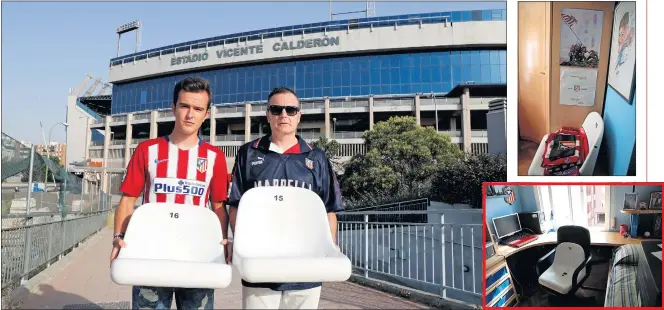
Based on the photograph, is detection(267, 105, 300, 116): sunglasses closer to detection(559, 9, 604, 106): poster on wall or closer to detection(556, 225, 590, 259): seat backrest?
detection(556, 225, 590, 259): seat backrest

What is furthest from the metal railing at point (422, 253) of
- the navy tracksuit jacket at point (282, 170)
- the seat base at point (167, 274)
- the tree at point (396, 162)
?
the tree at point (396, 162)

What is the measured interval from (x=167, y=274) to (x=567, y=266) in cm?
276

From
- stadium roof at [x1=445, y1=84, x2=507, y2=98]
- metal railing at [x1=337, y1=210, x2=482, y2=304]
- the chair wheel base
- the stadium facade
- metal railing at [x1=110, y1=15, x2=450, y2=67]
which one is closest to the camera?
the chair wheel base

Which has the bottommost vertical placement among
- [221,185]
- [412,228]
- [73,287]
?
[73,287]

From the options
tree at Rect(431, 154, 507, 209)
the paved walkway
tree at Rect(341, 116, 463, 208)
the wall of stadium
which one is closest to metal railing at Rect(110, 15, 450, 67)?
the wall of stadium

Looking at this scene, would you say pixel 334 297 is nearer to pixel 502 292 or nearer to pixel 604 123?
pixel 502 292

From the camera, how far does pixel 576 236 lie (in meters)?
3.21

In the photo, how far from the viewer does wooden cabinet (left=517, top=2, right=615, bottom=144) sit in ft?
11.5

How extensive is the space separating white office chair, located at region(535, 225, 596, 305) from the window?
67mm

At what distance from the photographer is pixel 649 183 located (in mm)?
3328

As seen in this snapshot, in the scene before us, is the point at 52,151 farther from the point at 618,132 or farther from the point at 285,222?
the point at 285,222


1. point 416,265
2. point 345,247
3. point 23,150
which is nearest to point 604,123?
point 416,265

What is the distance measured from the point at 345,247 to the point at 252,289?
14.2ft

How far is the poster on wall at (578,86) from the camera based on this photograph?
3492 millimetres
